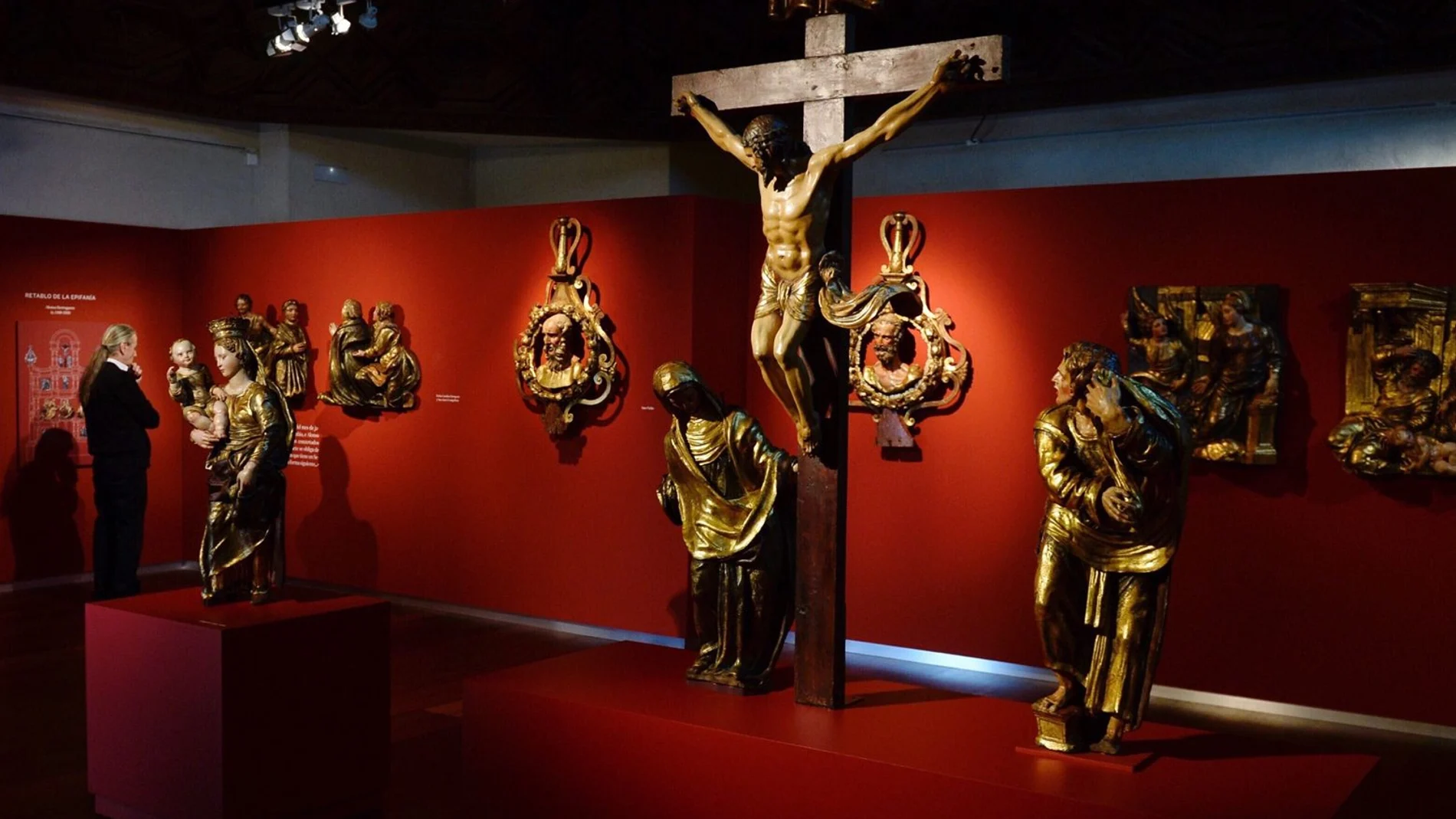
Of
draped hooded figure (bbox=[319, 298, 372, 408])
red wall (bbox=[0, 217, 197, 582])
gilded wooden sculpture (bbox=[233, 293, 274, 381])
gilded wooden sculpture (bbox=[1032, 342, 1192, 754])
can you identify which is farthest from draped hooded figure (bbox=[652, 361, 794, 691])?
red wall (bbox=[0, 217, 197, 582])

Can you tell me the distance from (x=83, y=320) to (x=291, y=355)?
1.68 metres

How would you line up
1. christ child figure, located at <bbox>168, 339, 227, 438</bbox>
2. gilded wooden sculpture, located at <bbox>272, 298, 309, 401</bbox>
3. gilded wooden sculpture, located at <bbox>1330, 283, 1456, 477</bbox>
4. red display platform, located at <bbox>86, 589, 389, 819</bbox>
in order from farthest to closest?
gilded wooden sculpture, located at <bbox>272, 298, 309, 401</bbox> → gilded wooden sculpture, located at <bbox>1330, 283, 1456, 477</bbox> → christ child figure, located at <bbox>168, 339, 227, 438</bbox> → red display platform, located at <bbox>86, 589, 389, 819</bbox>

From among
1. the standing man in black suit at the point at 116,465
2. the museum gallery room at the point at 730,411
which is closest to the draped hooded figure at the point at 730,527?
the museum gallery room at the point at 730,411

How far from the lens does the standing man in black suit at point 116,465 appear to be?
27.8 feet

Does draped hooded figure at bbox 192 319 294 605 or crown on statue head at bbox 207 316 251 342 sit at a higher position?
crown on statue head at bbox 207 316 251 342

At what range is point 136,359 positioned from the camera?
390 inches

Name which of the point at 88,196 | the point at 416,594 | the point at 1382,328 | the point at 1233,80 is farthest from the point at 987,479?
the point at 88,196

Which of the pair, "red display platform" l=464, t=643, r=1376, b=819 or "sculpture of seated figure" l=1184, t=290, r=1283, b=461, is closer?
"red display platform" l=464, t=643, r=1376, b=819

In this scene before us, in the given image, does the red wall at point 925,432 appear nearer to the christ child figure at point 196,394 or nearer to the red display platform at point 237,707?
the christ child figure at point 196,394

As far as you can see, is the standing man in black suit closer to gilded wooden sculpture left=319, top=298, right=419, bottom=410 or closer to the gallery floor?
the gallery floor

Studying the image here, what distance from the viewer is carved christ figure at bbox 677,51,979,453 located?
3.83m

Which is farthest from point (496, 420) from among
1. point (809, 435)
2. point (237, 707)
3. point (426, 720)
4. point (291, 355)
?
point (809, 435)

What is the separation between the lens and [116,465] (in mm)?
8562

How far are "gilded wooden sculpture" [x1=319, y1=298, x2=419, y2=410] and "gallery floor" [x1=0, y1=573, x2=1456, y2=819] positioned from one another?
1409 mm
